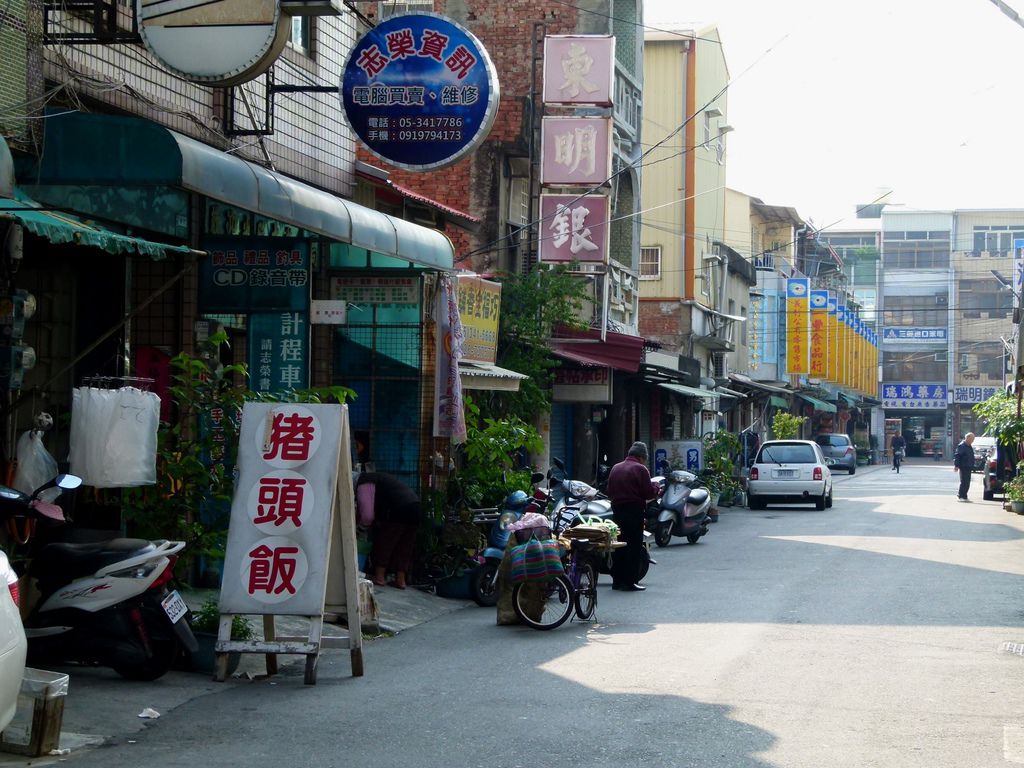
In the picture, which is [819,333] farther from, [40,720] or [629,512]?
[40,720]

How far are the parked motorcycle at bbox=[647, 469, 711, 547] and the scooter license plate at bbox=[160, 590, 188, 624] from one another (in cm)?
1381

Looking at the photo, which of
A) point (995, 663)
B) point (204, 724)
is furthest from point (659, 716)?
point (995, 663)

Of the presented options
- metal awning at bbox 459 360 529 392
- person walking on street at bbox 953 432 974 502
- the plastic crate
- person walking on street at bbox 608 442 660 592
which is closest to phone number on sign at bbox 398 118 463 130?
metal awning at bbox 459 360 529 392

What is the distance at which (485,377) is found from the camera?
18000 millimetres

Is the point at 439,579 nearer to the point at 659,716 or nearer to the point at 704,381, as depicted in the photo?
the point at 659,716

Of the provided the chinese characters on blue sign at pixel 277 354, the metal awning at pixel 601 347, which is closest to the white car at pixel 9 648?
the chinese characters on blue sign at pixel 277 354

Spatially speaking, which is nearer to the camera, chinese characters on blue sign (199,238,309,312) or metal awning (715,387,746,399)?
chinese characters on blue sign (199,238,309,312)

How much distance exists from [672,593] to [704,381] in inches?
894

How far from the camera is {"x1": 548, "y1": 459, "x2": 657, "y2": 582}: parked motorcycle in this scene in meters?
15.8

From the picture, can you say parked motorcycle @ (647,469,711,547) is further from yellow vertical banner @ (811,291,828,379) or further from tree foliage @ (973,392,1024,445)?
yellow vertical banner @ (811,291,828,379)

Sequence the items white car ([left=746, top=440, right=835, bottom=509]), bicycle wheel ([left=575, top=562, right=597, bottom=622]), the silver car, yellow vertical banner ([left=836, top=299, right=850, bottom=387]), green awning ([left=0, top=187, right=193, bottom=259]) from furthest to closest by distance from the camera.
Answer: yellow vertical banner ([left=836, top=299, right=850, bottom=387]) → the silver car → white car ([left=746, top=440, right=835, bottom=509]) → bicycle wheel ([left=575, top=562, right=597, bottom=622]) → green awning ([left=0, top=187, right=193, bottom=259])

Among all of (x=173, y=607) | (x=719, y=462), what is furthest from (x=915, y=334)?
(x=173, y=607)

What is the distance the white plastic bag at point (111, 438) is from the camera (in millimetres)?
9797

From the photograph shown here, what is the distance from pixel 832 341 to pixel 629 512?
4631cm
